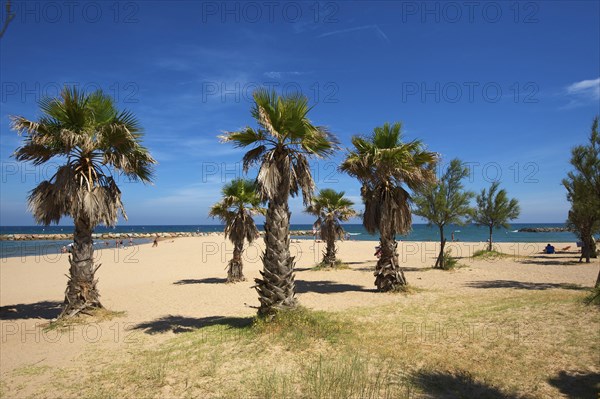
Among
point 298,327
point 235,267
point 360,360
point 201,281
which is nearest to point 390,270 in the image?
point 298,327

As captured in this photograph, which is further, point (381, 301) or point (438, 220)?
point (438, 220)

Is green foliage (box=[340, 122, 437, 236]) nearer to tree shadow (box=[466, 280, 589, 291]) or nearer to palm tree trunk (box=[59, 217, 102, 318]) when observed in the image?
tree shadow (box=[466, 280, 589, 291])

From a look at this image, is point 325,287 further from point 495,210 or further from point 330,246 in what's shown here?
point 495,210

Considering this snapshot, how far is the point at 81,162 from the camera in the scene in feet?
36.8

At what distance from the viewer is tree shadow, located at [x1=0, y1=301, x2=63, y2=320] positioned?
12.3 metres

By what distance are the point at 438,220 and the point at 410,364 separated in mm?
17152

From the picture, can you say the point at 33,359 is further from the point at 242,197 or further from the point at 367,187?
the point at 367,187

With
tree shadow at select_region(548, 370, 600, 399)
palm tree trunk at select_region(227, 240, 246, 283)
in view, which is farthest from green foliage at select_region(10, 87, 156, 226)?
tree shadow at select_region(548, 370, 600, 399)

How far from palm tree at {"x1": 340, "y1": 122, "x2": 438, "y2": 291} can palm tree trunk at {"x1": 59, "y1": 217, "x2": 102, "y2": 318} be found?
31.8 feet

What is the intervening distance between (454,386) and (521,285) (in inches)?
440

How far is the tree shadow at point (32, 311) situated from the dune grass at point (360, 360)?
6108 mm

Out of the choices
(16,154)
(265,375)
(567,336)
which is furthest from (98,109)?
(567,336)

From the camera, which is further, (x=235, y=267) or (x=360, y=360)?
(x=235, y=267)

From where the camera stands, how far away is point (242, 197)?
1777 cm
